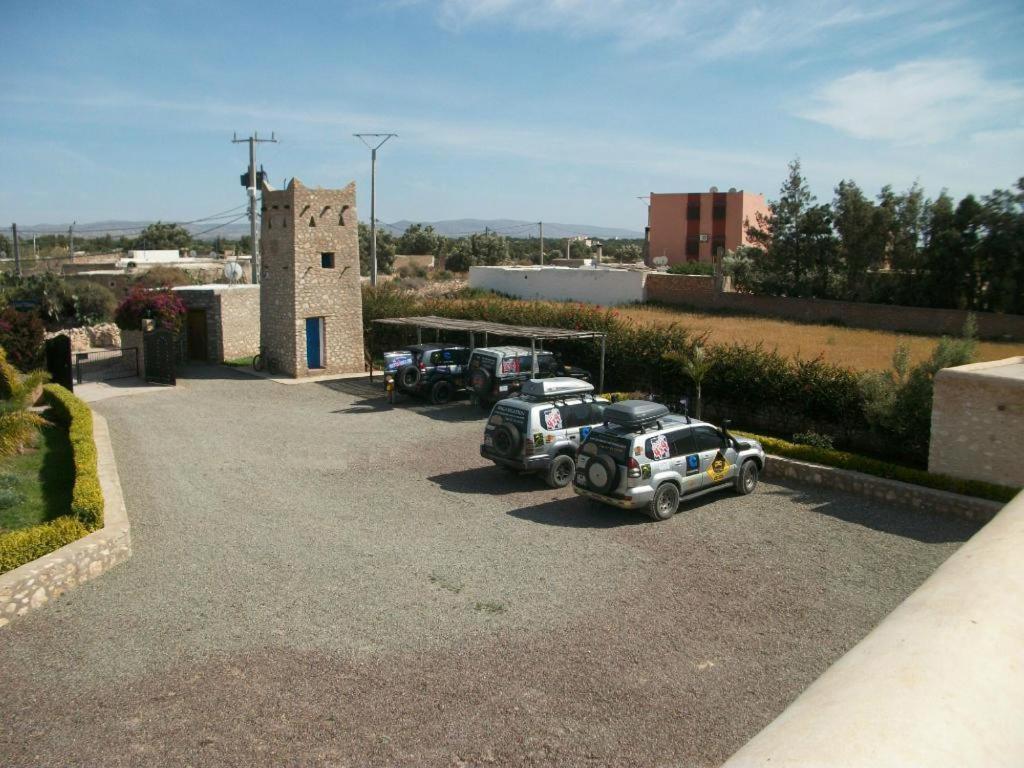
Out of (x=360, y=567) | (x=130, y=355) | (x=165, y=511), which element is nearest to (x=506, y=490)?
(x=360, y=567)

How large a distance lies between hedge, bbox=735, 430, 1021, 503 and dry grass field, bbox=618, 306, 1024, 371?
7.13m

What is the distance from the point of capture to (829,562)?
→ 12039 mm

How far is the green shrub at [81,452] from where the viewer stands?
12219 millimetres

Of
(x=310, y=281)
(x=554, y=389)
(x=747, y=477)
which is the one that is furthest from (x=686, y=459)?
(x=310, y=281)

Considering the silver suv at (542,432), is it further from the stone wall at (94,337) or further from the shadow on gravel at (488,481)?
the stone wall at (94,337)

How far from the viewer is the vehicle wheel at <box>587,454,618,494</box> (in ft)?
44.5

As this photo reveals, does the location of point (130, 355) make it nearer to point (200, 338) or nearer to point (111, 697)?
point (200, 338)

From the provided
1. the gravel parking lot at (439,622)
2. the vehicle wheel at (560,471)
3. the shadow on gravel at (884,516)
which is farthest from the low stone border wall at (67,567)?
the shadow on gravel at (884,516)

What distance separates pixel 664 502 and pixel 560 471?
266 cm

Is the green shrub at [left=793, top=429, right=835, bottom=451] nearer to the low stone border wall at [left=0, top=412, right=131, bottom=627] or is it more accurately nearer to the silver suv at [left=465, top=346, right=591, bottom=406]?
the silver suv at [left=465, top=346, right=591, bottom=406]

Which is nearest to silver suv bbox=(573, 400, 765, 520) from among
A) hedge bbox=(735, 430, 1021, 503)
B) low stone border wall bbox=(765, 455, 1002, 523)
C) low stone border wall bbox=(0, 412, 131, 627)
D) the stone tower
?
low stone border wall bbox=(765, 455, 1002, 523)

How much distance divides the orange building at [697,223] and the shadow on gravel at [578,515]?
62.0 m

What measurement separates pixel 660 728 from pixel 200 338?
29175 mm

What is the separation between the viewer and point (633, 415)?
14008 mm
